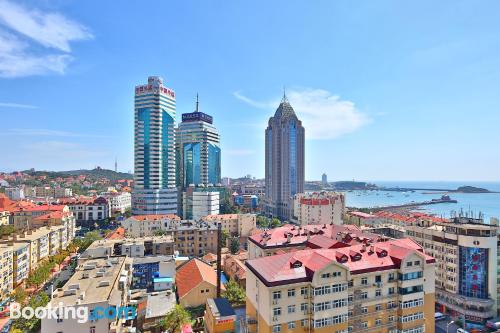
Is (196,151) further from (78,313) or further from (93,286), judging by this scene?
(78,313)

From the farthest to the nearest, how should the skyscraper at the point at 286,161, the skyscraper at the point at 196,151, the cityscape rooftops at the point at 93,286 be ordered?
the skyscraper at the point at 196,151 < the skyscraper at the point at 286,161 < the cityscape rooftops at the point at 93,286

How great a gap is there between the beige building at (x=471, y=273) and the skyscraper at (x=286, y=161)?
209ft

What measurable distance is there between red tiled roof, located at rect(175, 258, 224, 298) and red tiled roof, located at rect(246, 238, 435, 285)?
11.5 metres

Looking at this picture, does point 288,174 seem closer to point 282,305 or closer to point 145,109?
point 145,109

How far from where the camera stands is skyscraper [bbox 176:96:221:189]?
99.8 metres

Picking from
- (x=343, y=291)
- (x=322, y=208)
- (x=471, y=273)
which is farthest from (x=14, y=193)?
(x=471, y=273)

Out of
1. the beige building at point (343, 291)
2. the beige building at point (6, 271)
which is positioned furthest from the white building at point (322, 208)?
the beige building at point (6, 271)

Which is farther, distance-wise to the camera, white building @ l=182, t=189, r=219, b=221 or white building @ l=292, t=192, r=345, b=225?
white building @ l=182, t=189, r=219, b=221

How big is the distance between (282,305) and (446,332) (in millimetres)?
20406

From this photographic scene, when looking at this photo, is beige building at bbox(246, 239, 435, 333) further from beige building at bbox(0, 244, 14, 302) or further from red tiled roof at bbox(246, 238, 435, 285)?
beige building at bbox(0, 244, 14, 302)

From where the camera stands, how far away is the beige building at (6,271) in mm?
32906

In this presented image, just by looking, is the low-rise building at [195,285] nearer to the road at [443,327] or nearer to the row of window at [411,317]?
the row of window at [411,317]

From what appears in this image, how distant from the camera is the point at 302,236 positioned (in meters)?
34.2

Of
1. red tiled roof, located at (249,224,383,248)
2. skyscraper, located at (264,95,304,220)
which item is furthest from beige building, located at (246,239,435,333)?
skyscraper, located at (264,95,304,220)
